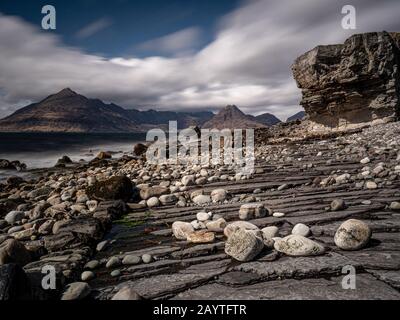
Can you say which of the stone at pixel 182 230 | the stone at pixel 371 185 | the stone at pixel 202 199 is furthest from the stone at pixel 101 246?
the stone at pixel 371 185

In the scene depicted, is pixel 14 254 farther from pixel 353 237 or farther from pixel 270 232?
pixel 353 237

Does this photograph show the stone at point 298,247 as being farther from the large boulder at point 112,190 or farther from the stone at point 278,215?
the large boulder at point 112,190

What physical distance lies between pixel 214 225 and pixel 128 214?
2263 millimetres

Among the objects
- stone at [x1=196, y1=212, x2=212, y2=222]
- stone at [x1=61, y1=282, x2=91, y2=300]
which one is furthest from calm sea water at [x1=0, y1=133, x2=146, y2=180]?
stone at [x1=61, y1=282, x2=91, y2=300]

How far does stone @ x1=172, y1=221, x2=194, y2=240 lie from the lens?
14.3 ft

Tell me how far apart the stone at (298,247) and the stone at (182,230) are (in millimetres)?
1461

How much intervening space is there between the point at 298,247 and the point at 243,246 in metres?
0.63

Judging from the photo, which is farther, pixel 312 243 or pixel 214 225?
pixel 214 225

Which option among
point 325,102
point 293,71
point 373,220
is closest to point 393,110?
point 325,102

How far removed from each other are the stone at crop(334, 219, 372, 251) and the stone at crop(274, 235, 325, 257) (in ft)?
0.89

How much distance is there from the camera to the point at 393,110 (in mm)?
21953

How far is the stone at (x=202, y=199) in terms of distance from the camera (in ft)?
20.7

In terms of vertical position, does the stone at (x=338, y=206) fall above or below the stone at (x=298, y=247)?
above

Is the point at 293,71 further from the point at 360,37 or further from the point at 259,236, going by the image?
the point at 259,236
